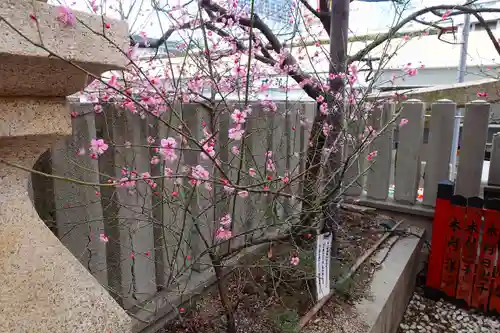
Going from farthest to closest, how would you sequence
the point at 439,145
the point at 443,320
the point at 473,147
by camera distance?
the point at 439,145
the point at 473,147
the point at 443,320

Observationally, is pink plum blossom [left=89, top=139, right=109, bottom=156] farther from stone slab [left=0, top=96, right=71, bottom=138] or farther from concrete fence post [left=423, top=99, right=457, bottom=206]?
concrete fence post [left=423, top=99, right=457, bottom=206]

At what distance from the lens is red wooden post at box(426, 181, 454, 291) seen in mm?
3412

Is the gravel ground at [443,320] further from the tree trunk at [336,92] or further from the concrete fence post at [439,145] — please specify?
the tree trunk at [336,92]

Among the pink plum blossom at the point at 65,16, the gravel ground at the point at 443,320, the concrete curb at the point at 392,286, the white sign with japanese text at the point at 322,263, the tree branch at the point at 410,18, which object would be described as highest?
the tree branch at the point at 410,18

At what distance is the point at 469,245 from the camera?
335 centimetres

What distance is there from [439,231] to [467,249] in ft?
0.97

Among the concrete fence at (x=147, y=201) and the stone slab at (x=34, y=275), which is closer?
the stone slab at (x=34, y=275)

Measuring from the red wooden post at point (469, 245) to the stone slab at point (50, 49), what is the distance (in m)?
3.64

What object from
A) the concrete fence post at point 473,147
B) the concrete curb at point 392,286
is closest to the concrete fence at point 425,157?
the concrete fence post at point 473,147

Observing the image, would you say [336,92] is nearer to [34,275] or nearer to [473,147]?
[473,147]

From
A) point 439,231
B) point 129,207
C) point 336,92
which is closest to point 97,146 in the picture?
point 129,207

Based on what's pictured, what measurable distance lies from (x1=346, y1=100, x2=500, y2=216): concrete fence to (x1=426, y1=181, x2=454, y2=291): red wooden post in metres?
Result: 0.63

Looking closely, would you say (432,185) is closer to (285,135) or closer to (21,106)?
(285,135)

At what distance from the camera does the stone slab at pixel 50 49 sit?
2.02 feet
